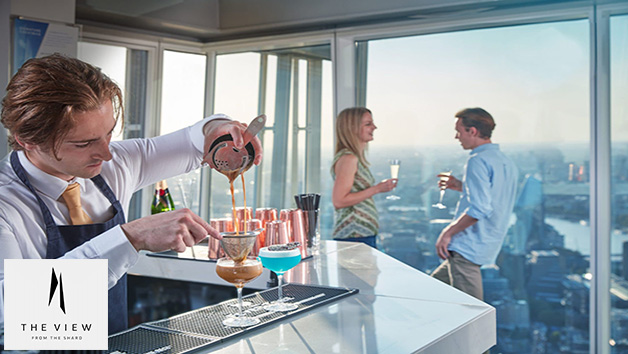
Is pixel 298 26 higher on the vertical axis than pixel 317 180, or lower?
higher

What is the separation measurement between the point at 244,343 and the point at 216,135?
2.63ft

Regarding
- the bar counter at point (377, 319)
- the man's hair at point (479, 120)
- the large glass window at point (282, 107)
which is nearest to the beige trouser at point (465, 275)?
the man's hair at point (479, 120)

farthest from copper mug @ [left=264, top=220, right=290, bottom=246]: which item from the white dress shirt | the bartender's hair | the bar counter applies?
the bartender's hair

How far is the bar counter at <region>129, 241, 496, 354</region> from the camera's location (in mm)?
1521

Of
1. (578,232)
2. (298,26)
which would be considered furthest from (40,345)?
(298,26)

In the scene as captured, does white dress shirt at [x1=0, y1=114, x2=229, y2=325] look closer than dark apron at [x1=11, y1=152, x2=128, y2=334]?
Yes

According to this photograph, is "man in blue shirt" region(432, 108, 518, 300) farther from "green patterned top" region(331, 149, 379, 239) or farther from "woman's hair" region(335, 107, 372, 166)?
"woman's hair" region(335, 107, 372, 166)

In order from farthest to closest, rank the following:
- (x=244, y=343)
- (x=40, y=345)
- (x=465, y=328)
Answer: (x=465, y=328), (x=244, y=343), (x=40, y=345)

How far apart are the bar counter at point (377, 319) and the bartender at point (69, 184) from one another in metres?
0.34

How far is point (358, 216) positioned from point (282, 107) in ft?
5.63

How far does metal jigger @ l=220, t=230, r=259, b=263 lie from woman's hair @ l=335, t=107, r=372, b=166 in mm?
2342

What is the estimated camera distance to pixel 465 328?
5.73ft

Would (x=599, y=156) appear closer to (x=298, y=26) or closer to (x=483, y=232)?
(x=483, y=232)

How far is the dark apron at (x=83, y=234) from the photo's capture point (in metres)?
1.73
